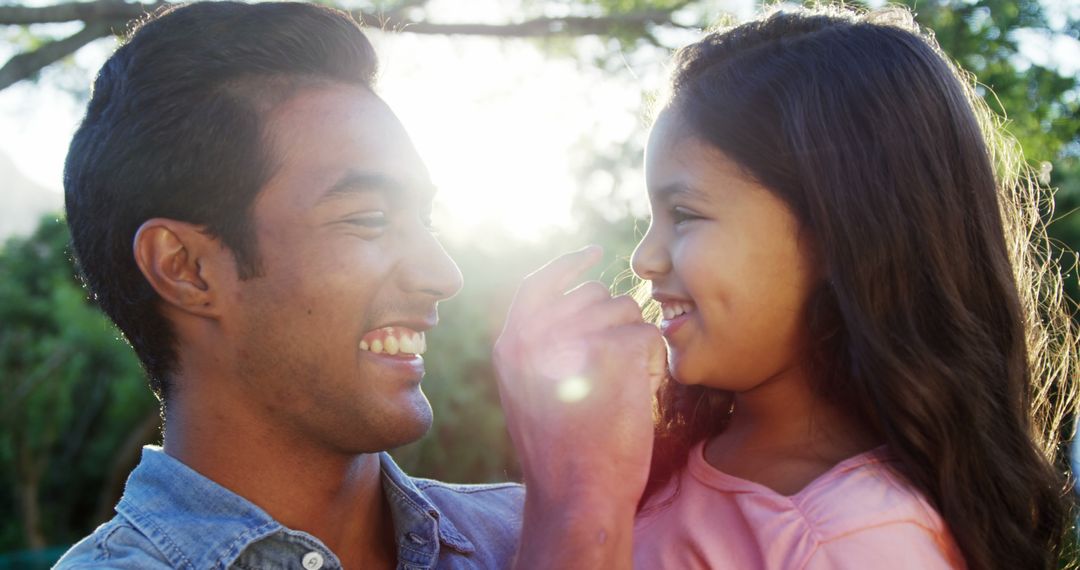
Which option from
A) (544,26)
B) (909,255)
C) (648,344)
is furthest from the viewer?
(544,26)

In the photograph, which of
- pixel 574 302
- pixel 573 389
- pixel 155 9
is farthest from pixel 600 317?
pixel 155 9

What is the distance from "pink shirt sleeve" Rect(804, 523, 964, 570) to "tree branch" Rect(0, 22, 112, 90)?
11.5ft

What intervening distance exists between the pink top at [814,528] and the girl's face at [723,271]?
0.94ft

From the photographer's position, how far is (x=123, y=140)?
2.43 m

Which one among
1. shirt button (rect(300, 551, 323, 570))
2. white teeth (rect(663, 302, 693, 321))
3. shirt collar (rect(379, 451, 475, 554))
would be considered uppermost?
white teeth (rect(663, 302, 693, 321))

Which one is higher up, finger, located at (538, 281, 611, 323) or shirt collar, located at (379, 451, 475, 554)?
finger, located at (538, 281, 611, 323)

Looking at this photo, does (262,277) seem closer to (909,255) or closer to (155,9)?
(909,255)

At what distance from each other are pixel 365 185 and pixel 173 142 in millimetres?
446

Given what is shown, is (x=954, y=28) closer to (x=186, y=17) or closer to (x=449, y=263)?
(x=449, y=263)

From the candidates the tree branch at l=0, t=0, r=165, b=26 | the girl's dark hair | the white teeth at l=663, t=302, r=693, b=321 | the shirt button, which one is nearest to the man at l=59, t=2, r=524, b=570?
the shirt button

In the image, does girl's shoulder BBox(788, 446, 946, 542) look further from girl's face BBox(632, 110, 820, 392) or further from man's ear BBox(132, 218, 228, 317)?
man's ear BBox(132, 218, 228, 317)

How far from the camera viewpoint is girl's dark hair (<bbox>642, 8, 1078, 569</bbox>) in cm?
221

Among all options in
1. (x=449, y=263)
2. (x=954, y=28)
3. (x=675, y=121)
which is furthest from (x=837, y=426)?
(x=954, y=28)

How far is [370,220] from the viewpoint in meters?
2.46
